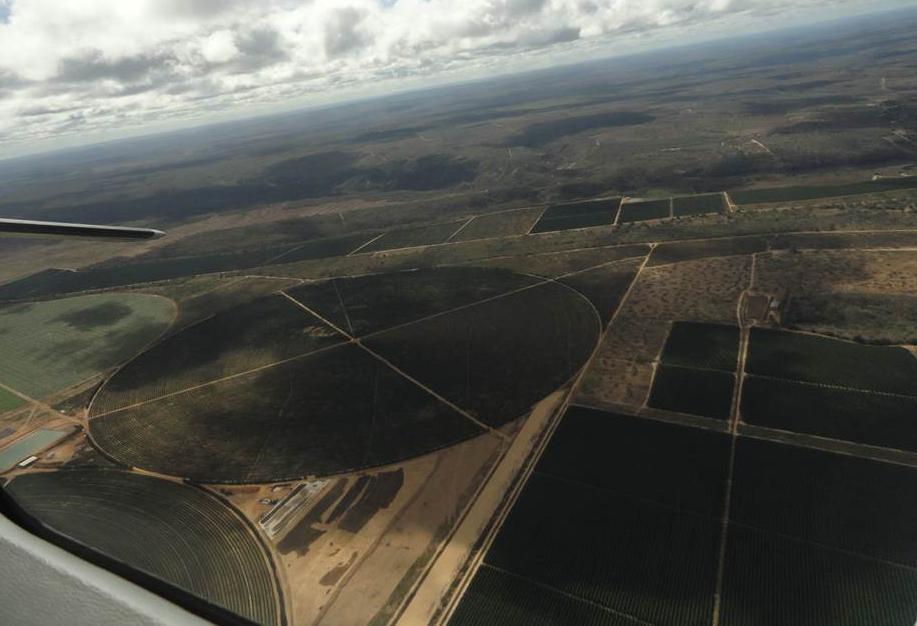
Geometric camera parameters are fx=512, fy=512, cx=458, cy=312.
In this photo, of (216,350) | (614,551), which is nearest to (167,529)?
(614,551)

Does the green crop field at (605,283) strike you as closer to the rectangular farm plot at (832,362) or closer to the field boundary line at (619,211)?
the rectangular farm plot at (832,362)

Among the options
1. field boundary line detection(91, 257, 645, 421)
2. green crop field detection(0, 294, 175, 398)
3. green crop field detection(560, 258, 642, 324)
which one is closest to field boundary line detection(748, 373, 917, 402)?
green crop field detection(560, 258, 642, 324)

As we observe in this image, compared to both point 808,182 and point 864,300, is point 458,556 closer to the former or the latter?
point 864,300

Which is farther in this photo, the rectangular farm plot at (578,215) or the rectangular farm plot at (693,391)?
the rectangular farm plot at (578,215)

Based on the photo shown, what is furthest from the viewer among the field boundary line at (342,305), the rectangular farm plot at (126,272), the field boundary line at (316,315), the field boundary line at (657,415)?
the rectangular farm plot at (126,272)

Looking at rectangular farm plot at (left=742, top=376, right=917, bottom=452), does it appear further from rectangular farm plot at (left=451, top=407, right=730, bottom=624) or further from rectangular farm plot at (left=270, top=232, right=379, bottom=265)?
rectangular farm plot at (left=270, top=232, right=379, bottom=265)

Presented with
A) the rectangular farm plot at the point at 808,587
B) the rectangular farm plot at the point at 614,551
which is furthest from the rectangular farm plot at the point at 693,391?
the rectangular farm plot at the point at 808,587
